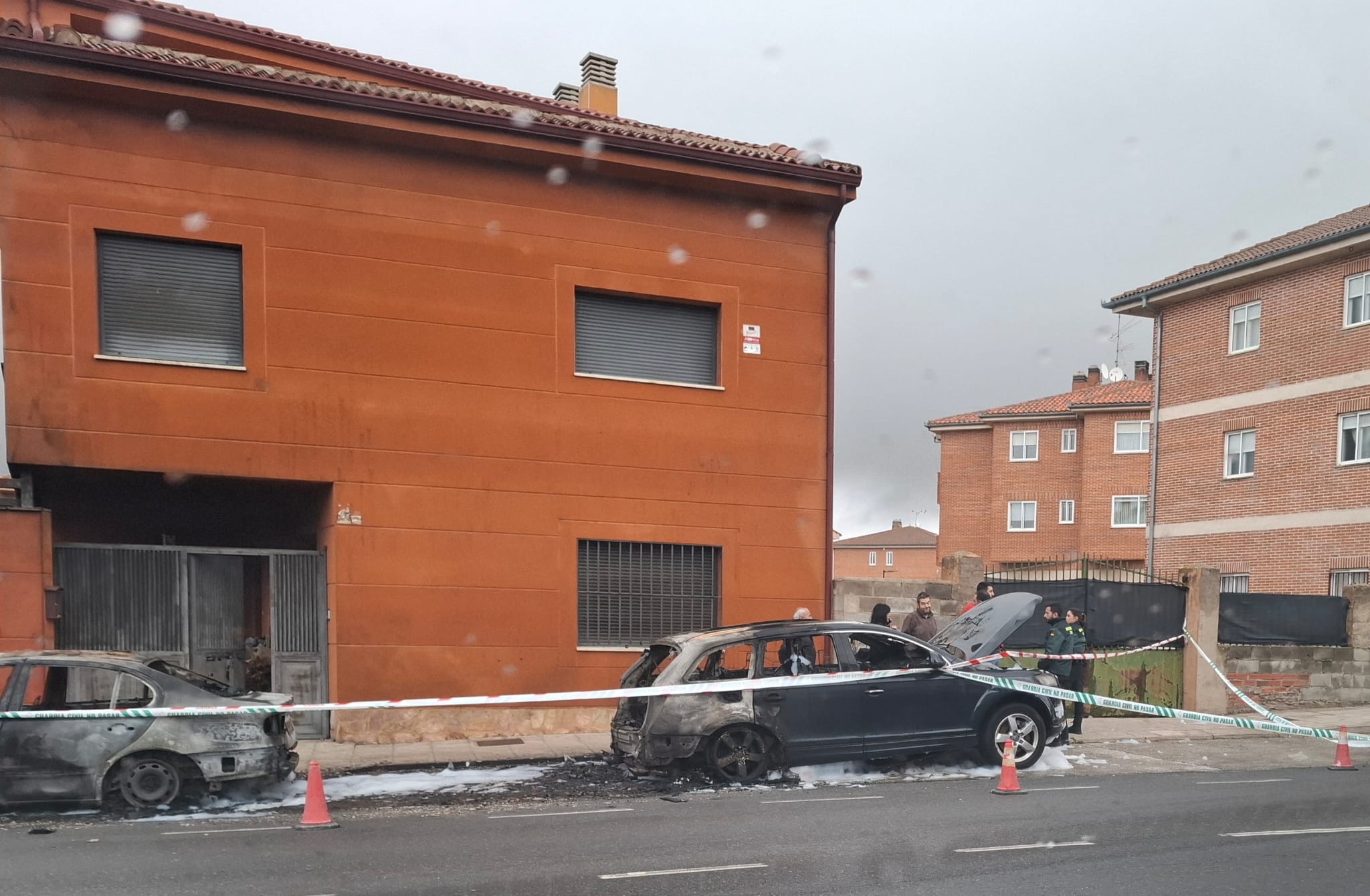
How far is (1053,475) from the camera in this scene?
49031 mm

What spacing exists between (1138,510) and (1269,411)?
61.2 feet

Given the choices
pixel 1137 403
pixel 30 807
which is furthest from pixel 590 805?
pixel 1137 403

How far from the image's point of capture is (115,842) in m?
7.83

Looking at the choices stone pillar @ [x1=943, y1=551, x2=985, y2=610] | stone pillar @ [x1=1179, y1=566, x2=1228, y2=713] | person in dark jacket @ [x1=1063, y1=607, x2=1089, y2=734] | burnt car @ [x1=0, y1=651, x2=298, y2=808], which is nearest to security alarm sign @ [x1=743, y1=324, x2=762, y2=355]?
stone pillar @ [x1=943, y1=551, x2=985, y2=610]

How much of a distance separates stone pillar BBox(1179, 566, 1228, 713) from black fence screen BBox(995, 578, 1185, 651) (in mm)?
254

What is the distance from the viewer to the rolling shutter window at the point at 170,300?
12320 mm

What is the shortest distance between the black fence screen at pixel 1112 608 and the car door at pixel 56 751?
459 inches

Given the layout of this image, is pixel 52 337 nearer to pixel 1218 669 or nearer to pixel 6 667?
pixel 6 667

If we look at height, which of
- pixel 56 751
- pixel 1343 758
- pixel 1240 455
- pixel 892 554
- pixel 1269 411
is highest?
pixel 1269 411

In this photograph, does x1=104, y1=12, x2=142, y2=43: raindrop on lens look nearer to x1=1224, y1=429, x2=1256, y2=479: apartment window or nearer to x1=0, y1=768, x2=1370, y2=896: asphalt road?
x1=0, y1=768, x2=1370, y2=896: asphalt road

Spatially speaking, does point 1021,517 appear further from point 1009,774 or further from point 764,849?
point 764,849

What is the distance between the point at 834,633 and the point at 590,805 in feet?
9.22

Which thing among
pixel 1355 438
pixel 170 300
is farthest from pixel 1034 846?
pixel 1355 438

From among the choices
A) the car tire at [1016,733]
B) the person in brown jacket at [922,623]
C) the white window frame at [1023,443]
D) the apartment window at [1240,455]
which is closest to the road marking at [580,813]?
the car tire at [1016,733]
